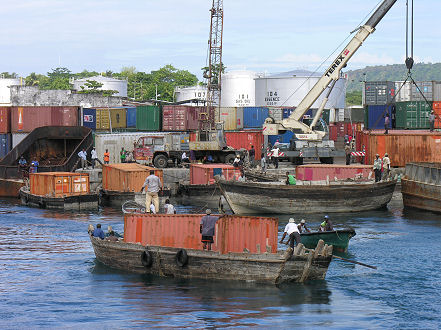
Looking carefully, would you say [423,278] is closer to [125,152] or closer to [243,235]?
[243,235]

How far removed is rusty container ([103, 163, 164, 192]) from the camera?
49531 millimetres

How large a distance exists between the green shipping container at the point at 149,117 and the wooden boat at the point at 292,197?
96.1 ft

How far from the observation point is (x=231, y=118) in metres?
76.8

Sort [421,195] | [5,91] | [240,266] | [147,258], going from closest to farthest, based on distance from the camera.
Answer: [240,266] < [147,258] < [421,195] < [5,91]

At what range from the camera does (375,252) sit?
1281 inches

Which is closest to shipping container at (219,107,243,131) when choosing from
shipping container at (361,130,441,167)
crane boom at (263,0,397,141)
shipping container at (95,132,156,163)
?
shipping container at (95,132,156,163)

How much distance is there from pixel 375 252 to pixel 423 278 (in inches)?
207

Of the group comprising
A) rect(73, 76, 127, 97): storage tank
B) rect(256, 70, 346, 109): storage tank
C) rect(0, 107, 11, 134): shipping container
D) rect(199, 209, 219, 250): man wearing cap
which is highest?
rect(73, 76, 127, 97): storage tank

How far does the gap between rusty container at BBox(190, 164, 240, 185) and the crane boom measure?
6399mm

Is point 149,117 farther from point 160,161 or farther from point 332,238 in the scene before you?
point 332,238

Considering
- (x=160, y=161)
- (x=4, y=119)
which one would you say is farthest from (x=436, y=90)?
(x=4, y=119)

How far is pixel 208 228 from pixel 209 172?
25.6 m

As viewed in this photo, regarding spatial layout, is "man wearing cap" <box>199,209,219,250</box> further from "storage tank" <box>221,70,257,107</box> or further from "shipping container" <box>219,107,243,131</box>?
"storage tank" <box>221,70,257,107</box>

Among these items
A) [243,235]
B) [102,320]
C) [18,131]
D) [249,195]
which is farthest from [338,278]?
[18,131]
